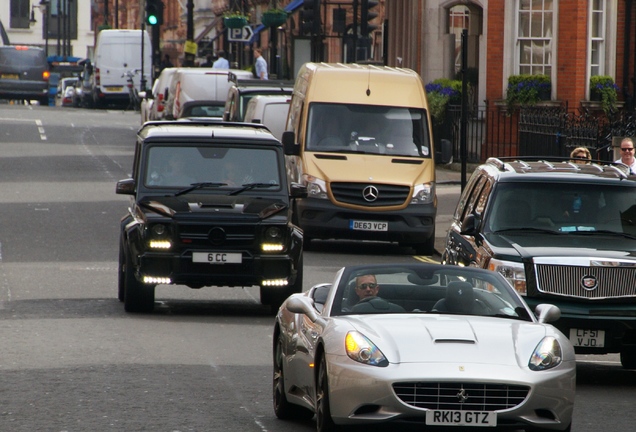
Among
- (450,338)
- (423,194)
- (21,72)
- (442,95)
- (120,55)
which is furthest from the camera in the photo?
(21,72)

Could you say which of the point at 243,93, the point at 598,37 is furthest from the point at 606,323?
the point at 598,37

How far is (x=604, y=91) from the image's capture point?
3394 cm

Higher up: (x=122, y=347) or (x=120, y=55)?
(x=120, y=55)

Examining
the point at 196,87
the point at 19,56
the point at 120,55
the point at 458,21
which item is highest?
the point at 458,21

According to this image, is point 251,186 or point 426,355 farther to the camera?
point 251,186

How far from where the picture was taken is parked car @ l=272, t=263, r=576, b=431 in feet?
27.2

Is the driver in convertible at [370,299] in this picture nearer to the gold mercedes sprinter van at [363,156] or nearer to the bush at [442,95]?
the gold mercedes sprinter van at [363,156]

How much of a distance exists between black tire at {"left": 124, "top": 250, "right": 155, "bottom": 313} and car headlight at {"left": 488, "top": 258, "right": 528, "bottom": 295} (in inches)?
170

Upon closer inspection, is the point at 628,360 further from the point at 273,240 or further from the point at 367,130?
the point at 367,130

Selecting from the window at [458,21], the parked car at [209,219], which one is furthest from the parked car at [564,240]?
the window at [458,21]

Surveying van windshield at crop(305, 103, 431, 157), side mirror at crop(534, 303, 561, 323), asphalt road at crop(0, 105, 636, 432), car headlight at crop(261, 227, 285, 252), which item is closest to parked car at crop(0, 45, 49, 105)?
asphalt road at crop(0, 105, 636, 432)

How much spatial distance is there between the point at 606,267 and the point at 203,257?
4583 mm

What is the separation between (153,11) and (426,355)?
35.5 metres

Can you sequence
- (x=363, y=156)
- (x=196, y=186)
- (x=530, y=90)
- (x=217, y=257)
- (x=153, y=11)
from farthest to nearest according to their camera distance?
(x=153, y=11), (x=530, y=90), (x=363, y=156), (x=196, y=186), (x=217, y=257)
